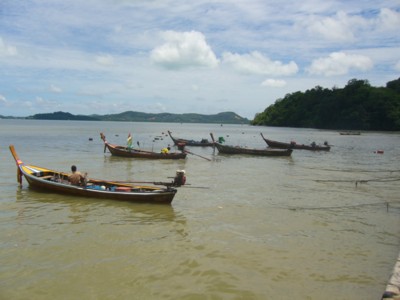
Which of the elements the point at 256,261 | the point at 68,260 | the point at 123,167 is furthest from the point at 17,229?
the point at 123,167

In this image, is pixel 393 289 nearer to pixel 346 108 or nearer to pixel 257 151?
pixel 257 151

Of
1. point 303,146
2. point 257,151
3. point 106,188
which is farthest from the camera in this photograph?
point 303,146

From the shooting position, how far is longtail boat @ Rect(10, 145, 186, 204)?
47.8 ft

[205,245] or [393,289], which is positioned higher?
[393,289]

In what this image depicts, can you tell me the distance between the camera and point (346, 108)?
121 meters

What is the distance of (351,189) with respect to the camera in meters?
19.6

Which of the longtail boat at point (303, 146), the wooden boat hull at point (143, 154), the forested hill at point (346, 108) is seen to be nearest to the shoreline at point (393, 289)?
the wooden boat hull at point (143, 154)

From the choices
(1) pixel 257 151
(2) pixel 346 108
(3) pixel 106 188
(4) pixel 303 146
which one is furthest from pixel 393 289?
(2) pixel 346 108

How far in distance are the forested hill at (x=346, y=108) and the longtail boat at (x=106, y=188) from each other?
106615 mm

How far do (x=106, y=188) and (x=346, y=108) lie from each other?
11788 centimetres

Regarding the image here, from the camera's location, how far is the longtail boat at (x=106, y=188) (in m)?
14.6

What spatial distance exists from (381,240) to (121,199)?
9.52 meters

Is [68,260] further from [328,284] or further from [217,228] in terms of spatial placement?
[328,284]

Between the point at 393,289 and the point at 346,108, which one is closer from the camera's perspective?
the point at 393,289
